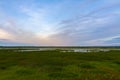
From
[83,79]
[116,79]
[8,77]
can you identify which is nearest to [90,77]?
[83,79]

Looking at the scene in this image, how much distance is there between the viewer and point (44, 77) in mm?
22828

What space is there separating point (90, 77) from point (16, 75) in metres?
8.12

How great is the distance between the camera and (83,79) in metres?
21.6

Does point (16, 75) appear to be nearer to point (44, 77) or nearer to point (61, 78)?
point (44, 77)

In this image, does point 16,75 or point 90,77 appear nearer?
point 90,77

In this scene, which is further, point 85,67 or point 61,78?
point 85,67

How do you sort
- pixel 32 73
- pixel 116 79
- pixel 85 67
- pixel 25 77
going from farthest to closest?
pixel 85 67, pixel 32 73, pixel 25 77, pixel 116 79

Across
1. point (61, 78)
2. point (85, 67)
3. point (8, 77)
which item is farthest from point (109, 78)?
point (8, 77)

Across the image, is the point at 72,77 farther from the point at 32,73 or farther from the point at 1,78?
the point at 1,78

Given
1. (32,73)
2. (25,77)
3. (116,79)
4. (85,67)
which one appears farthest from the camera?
(85,67)

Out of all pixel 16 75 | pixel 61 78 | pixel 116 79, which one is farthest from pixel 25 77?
pixel 116 79

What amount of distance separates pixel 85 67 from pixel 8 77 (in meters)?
11.5

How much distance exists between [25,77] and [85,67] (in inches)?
403

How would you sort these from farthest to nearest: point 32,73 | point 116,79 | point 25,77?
point 32,73 → point 25,77 → point 116,79
